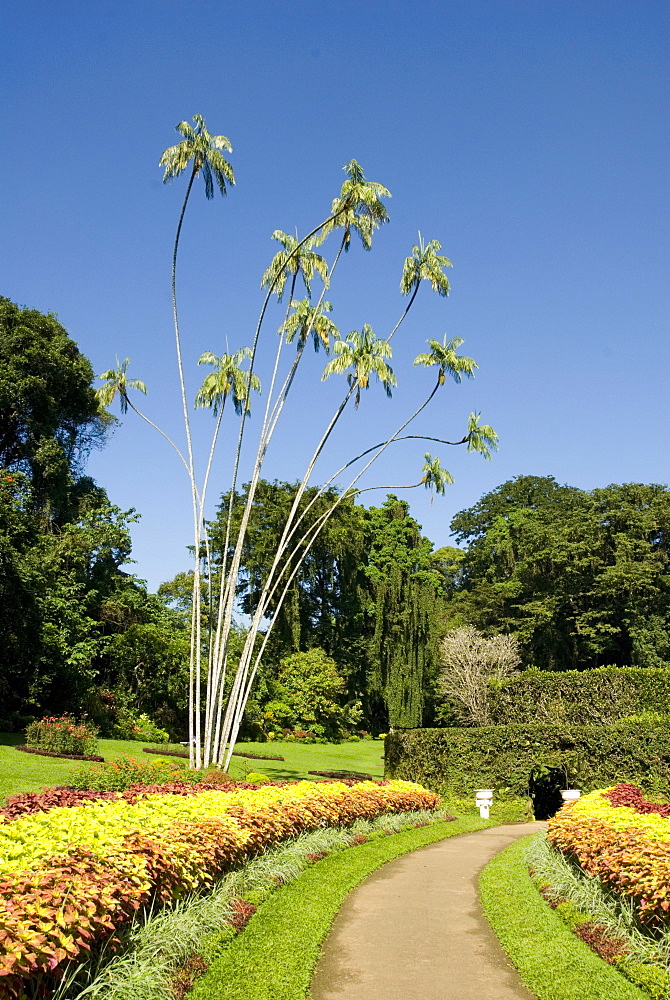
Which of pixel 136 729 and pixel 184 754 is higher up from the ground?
pixel 136 729

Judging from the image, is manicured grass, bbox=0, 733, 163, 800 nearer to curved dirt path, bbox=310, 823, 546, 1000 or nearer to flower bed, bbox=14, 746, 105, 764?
flower bed, bbox=14, 746, 105, 764

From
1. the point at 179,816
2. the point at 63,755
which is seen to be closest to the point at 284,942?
the point at 179,816

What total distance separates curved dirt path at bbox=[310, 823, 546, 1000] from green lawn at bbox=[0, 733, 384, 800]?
7.46m

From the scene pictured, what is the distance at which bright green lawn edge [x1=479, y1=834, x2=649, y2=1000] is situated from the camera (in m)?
5.50

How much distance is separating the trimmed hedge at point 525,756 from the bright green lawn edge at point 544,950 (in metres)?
10.9

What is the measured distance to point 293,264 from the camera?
21.3 m

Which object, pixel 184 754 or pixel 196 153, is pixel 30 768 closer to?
pixel 184 754

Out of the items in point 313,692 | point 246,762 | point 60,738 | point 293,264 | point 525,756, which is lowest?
point 246,762

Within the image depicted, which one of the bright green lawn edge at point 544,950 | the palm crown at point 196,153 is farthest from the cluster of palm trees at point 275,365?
the bright green lawn edge at point 544,950

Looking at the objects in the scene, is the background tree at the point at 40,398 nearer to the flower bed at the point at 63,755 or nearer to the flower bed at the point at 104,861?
Result: the flower bed at the point at 63,755

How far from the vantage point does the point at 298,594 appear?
45969mm

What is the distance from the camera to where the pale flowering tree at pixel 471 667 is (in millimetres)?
40250

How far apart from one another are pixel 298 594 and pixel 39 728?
25206mm

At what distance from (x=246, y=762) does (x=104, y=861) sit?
20.7 meters
